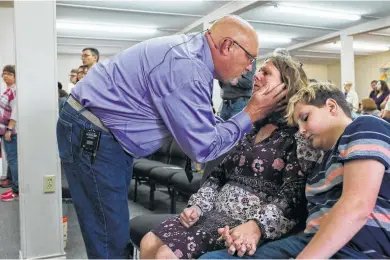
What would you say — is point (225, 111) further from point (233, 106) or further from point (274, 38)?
point (274, 38)

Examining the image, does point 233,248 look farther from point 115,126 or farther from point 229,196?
point 115,126

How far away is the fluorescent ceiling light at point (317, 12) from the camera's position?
682 cm

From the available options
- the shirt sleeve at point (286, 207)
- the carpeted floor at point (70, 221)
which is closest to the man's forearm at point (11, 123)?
the carpeted floor at point (70, 221)

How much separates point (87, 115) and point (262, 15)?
645 cm

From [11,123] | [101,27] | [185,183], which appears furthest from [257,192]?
[101,27]

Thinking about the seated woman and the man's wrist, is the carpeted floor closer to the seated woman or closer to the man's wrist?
the seated woman

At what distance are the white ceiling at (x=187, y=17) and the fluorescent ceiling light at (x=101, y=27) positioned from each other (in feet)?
0.59

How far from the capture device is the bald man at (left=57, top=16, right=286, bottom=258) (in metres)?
1.27

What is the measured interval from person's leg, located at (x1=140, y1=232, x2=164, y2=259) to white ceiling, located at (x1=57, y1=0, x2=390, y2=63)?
16.5 feet

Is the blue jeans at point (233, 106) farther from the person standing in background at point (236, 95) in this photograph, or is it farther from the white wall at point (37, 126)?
the white wall at point (37, 126)

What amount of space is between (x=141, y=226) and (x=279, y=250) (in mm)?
712

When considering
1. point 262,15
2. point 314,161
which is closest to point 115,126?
point 314,161

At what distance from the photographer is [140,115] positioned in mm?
1354

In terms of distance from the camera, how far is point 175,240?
137cm
